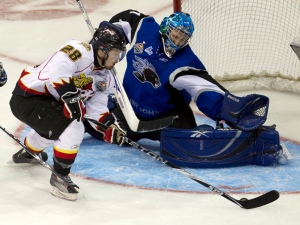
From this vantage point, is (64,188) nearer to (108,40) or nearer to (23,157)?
(23,157)

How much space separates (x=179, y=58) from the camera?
440cm

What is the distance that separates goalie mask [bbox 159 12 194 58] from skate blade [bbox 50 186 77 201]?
97cm

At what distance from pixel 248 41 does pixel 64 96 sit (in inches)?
94.6

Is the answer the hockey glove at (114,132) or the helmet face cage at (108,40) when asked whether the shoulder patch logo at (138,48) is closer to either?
the hockey glove at (114,132)

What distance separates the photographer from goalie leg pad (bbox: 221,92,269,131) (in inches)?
166

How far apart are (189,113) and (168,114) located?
11 cm

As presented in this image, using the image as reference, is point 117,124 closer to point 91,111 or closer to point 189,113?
point 91,111

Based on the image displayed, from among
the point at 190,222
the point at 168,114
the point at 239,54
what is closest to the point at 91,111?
the point at 168,114

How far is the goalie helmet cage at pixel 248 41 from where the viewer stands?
542 centimetres

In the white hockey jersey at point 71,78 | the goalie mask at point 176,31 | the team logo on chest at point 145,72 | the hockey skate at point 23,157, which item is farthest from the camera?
the team logo on chest at point 145,72

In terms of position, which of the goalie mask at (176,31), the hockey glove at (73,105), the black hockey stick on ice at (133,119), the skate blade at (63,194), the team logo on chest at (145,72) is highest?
the goalie mask at (176,31)

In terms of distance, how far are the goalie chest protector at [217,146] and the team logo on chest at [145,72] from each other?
1.01 feet

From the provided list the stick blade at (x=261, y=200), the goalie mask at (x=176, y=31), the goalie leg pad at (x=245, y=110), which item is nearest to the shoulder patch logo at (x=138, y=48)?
the goalie mask at (x=176, y=31)

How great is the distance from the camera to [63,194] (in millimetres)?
3822
